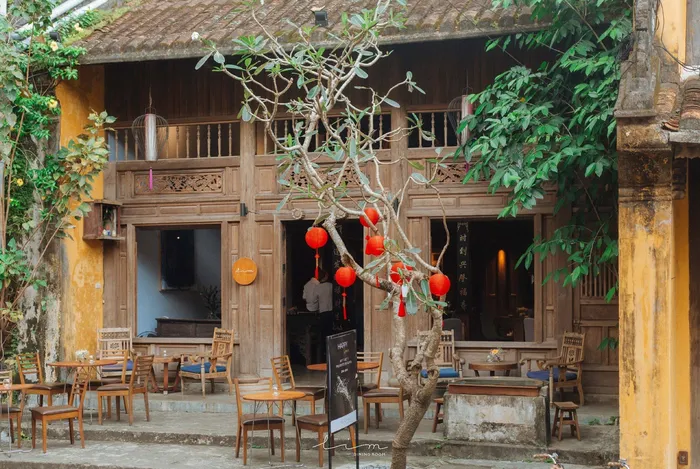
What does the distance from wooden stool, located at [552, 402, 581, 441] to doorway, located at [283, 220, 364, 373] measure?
666 cm

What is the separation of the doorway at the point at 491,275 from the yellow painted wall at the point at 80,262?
7.36 meters

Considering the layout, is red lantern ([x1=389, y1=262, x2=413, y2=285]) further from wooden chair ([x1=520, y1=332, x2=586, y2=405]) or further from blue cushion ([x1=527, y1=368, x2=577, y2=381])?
blue cushion ([x1=527, y1=368, x2=577, y2=381])

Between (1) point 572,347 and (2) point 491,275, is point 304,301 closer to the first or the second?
(2) point 491,275

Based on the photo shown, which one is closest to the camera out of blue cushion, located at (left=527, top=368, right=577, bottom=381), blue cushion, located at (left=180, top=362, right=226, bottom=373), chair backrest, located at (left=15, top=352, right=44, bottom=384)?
blue cushion, located at (left=527, top=368, right=577, bottom=381)

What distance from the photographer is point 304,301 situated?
760 inches

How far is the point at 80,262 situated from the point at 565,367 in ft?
23.8

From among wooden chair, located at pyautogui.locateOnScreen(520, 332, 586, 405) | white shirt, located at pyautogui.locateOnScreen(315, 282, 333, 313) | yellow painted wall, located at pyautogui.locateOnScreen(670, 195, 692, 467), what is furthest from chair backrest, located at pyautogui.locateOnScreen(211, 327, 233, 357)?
yellow painted wall, located at pyautogui.locateOnScreen(670, 195, 692, 467)

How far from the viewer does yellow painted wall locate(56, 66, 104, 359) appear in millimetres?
14141

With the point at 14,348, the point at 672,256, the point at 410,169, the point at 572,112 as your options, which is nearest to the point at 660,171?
the point at 672,256

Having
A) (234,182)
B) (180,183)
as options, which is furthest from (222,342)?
(180,183)

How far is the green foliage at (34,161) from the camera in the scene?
13.5 meters

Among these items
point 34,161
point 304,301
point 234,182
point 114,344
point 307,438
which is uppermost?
point 34,161

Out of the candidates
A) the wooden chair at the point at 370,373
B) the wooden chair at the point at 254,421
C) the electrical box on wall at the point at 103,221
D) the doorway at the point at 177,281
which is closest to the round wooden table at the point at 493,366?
the wooden chair at the point at 370,373

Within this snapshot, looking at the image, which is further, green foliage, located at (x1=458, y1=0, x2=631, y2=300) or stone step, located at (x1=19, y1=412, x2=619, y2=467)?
green foliage, located at (x1=458, y1=0, x2=631, y2=300)
